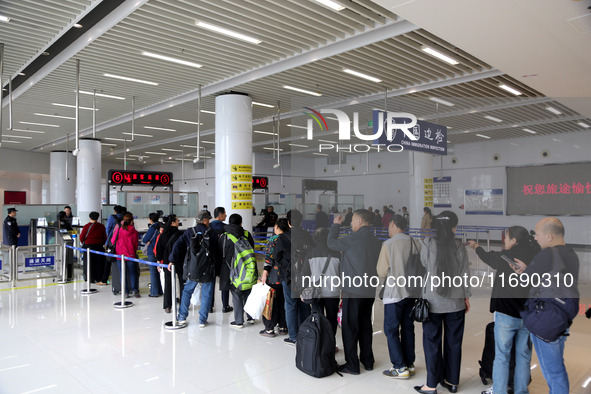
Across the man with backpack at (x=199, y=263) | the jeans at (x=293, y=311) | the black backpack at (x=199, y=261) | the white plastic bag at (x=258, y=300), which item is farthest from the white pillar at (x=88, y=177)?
the jeans at (x=293, y=311)

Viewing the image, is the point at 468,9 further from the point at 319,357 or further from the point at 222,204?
the point at 222,204

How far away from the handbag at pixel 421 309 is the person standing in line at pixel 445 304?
4cm

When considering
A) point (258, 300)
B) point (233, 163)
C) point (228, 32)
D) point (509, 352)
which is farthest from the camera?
point (233, 163)

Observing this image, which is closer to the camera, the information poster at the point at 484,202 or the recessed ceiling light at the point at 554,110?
the information poster at the point at 484,202

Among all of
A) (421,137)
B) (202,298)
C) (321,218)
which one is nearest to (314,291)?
(321,218)

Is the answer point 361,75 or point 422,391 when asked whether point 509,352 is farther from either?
point 361,75

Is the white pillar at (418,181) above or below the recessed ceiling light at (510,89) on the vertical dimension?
below

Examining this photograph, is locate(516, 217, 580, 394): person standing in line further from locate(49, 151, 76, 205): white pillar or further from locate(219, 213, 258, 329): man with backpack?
locate(49, 151, 76, 205): white pillar

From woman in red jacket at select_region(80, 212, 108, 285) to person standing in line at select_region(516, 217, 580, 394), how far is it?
305 inches

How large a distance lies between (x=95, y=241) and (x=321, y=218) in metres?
6.06

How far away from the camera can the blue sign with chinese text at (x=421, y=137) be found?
467cm

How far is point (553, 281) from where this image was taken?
2.98 metres

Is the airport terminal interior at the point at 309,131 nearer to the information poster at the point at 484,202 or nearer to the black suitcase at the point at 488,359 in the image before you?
the information poster at the point at 484,202

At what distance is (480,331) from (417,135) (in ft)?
8.79
